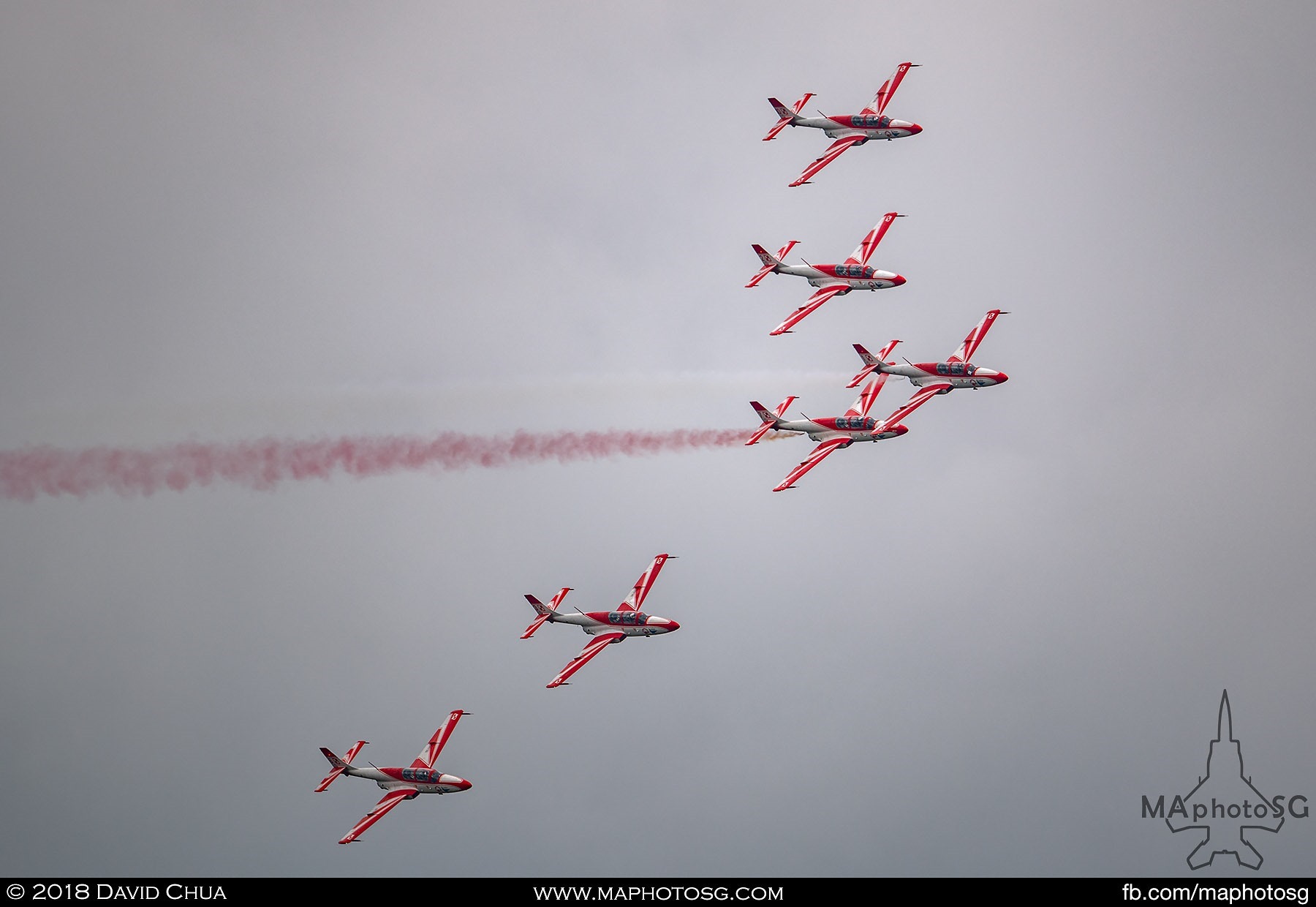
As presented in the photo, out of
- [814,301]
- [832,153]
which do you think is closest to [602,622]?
[814,301]

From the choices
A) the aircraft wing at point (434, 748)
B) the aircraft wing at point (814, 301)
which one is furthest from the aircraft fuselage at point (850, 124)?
the aircraft wing at point (434, 748)

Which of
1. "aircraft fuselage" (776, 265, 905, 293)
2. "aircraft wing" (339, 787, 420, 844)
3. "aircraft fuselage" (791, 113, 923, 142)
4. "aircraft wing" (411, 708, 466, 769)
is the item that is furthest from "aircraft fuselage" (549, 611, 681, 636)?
"aircraft fuselage" (791, 113, 923, 142)

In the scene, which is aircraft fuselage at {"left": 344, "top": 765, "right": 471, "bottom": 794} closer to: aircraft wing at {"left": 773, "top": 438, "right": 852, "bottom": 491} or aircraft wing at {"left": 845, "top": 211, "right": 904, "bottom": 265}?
aircraft wing at {"left": 773, "top": 438, "right": 852, "bottom": 491}

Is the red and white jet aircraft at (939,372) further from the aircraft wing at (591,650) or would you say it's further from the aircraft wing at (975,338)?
the aircraft wing at (591,650)

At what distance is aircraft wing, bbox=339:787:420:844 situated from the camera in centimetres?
9050

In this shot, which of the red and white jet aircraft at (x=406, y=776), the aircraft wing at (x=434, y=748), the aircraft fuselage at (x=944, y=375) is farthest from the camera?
the aircraft fuselage at (x=944, y=375)

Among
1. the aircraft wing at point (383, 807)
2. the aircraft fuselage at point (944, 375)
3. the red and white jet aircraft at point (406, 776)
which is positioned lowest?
the aircraft wing at point (383, 807)

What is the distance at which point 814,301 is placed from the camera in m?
98.9

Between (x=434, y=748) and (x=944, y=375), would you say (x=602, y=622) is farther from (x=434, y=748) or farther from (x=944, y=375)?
(x=944, y=375)

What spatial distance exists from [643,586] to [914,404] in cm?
1685

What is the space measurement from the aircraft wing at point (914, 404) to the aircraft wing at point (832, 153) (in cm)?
1262

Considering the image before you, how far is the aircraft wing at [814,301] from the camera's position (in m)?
97.1
